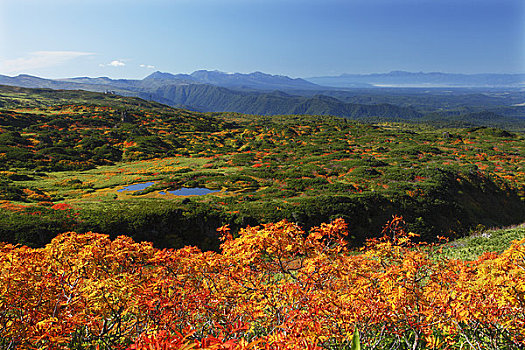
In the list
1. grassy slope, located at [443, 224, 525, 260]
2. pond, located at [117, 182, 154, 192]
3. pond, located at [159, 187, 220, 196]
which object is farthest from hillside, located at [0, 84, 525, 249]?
grassy slope, located at [443, 224, 525, 260]

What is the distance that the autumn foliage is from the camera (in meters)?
5.09

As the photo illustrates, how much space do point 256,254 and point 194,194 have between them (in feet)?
77.0

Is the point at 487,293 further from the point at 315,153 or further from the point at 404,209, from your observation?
the point at 315,153

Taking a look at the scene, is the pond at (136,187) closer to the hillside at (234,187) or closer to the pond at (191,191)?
the hillside at (234,187)

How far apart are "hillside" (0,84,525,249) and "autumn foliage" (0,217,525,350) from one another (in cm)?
1356

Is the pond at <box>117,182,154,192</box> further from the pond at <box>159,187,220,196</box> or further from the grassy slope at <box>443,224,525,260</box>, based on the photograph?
the grassy slope at <box>443,224,525,260</box>

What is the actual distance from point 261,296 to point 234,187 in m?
23.8

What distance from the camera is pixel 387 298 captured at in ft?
18.4

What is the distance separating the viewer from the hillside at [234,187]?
20.1m

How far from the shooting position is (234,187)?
29.9 m

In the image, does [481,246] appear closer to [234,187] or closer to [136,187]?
[234,187]

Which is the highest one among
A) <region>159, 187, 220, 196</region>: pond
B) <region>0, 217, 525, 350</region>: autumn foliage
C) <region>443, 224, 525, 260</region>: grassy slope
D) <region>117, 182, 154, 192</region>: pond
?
<region>0, 217, 525, 350</region>: autumn foliage

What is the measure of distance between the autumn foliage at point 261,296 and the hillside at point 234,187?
44.5 ft

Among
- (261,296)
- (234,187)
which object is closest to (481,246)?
(261,296)
